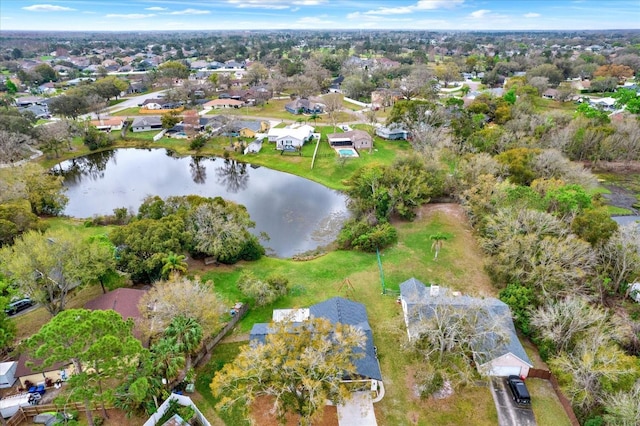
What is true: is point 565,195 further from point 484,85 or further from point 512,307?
point 484,85

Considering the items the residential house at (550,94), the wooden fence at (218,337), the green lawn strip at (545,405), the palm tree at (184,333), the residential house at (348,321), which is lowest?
the green lawn strip at (545,405)

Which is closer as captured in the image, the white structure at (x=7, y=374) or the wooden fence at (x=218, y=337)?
the white structure at (x=7, y=374)

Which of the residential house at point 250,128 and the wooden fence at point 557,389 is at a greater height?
the residential house at point 250,128

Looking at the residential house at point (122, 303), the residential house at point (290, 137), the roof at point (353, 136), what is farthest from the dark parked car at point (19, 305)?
the roof at point (353, 136)

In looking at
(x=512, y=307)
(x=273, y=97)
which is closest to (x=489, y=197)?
(x=512, y=307)

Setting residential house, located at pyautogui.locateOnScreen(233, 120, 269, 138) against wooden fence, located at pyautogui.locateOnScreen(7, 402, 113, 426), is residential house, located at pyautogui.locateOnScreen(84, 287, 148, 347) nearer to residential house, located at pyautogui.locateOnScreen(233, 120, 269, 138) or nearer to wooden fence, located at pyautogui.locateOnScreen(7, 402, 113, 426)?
wooden fence, located at pyautogui.locateOnScreen(7, 402, 113, 426)

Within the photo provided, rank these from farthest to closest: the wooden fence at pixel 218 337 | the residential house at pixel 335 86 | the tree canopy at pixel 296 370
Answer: the residential house at pixel 335 86 < the wooden fence at pixel 218 337 < the tree canopy at pixel 296 370

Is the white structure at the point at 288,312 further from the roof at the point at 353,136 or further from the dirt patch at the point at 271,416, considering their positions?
the roof at the point at 353,136

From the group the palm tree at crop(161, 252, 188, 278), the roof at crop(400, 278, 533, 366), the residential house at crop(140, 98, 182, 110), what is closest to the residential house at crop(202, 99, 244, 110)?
the residential house at crop(140, 98, 182, 110)
